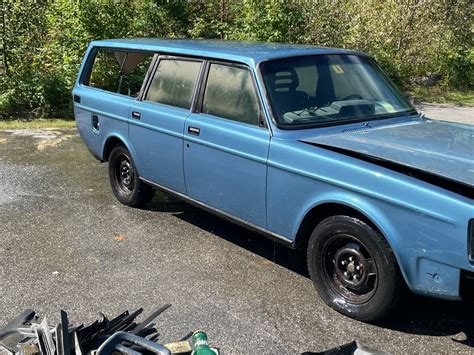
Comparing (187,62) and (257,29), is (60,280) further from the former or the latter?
(257,29)

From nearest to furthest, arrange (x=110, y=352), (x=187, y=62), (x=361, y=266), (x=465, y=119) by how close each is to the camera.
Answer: (x=110, y=352)
(x=361, y=266)
(x=187, y=62)
(x=465, y=119)

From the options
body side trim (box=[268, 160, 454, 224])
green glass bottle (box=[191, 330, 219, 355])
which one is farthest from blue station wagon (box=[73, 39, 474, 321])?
green glass bottle (box=[191, 330, 219, 355])

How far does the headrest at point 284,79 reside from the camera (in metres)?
4.32

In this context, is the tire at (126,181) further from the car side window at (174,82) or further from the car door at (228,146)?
the car door at (228,146)

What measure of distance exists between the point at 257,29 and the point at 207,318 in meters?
8.77

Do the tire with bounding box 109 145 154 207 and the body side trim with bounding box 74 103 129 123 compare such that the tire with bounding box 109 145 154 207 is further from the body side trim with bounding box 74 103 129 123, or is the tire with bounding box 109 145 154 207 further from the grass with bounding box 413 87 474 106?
the grass with bounding box 413 87 474 106

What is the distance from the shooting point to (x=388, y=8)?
A: 13.9 m

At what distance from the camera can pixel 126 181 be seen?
5941 mm

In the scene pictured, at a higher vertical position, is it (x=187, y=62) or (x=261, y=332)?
(x=187, y=62)

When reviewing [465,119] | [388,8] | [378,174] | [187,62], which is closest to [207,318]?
[378,174]

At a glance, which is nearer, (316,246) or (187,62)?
(316,246)

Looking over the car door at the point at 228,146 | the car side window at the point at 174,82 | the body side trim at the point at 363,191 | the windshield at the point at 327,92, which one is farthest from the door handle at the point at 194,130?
the body side trim at the point at 363,191

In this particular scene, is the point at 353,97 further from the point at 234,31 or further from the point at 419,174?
the point at 234,31

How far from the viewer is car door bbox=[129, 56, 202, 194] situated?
16.0 feet
